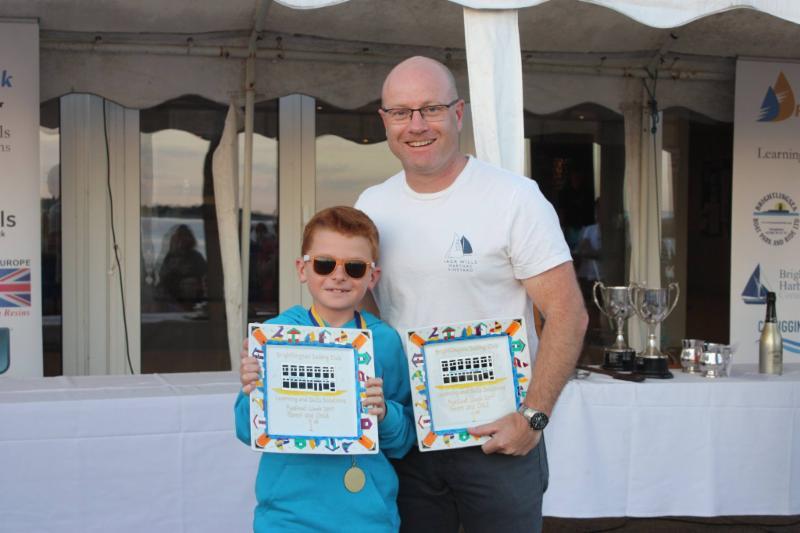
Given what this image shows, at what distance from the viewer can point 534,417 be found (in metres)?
1.83

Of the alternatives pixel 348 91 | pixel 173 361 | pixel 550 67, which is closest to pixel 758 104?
pixel 550 67

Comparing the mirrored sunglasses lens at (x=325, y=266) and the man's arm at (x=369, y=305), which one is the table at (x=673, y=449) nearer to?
the man's arm at (x=369, y=305)

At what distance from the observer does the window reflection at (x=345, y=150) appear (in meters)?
6.80

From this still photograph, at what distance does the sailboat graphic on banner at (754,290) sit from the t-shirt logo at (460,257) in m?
5.33

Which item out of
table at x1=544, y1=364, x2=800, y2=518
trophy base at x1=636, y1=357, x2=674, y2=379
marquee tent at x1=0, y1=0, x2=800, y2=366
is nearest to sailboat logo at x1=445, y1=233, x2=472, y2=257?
table at x1=544, y1=364, x2=800, y2=518

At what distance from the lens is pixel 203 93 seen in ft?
19.2

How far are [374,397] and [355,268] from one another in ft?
0.86

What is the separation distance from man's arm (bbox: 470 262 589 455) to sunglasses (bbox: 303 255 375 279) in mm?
364

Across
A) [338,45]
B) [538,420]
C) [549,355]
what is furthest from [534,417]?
[338,45]

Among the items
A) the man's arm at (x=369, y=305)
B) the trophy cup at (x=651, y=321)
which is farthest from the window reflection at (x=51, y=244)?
the man's arm at (x=369, y=305)

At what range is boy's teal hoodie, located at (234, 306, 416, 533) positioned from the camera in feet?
5.83

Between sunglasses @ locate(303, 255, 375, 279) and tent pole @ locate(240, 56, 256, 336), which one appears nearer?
sunglasses @ locate(303, 255, 375, 279)

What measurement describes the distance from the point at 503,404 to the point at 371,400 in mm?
295

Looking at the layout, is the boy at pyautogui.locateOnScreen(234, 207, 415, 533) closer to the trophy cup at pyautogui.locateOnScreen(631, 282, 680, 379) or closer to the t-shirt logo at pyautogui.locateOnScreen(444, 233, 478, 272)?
the t-shirt logo at pyautogui.locateOnScreen(444, 233, 478, 272)
